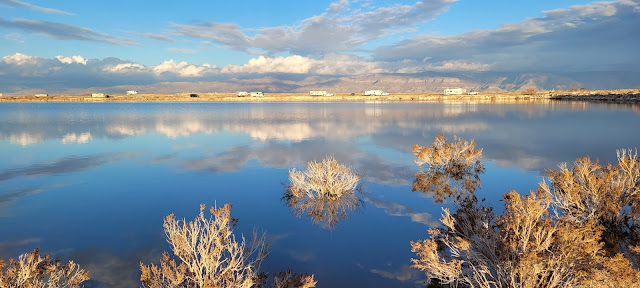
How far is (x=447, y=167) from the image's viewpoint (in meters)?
17.2

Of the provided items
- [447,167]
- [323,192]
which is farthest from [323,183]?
[447,167]

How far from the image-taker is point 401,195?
13164mm

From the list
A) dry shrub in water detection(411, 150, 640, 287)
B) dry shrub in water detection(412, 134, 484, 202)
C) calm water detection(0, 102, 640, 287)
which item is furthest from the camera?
dry shrub in water detection(412, 134, 484, 202)

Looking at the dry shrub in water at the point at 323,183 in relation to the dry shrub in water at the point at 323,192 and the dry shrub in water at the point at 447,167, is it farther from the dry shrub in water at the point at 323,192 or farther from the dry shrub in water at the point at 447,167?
the dry shrub in water at the point at 447,167

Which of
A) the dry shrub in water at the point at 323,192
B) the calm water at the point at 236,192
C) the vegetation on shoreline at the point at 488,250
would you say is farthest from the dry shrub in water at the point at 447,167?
the vegetation on shoreline at the point at 488,250

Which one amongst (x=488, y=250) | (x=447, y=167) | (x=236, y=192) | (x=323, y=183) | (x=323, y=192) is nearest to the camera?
(x=488, y=250)

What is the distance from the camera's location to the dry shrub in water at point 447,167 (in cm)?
1461

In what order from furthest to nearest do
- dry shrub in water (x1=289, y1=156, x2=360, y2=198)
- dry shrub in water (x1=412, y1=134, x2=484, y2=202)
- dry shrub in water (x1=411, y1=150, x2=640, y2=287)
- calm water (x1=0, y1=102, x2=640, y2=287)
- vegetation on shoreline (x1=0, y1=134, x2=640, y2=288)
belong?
dry shrub in water (x1=412, y1=134, x2=484, y2=202), dry shrub in water (x1=289, y1=156, x2=360, y2=198), calm water (x1=0, y1=102, x2=640, y2=287), vegetation on shoreline (x1=0, y1=134, x2=640, y2=288), dry shrub in water (x1=411, y1=150, x2=640, y2=287)

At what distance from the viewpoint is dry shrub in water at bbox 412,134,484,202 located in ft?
47.9

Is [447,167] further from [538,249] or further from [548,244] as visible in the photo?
[538,249]

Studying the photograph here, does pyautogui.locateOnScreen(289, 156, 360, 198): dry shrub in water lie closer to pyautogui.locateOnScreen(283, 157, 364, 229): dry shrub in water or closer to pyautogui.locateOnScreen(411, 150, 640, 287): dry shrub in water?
pyautogui.locateOnScreen(283, 157, 364, 229): dry shrub in water

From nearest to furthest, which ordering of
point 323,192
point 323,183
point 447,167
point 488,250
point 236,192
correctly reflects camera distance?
point 488,250 < point 323,192 < point 323,183 < point 236,192 < point 447,167

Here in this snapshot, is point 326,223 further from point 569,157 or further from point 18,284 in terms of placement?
point 569,157

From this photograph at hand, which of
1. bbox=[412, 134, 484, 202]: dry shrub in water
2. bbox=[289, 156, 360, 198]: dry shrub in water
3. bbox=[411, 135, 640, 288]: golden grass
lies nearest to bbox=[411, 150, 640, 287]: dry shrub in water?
bbox=[411, 135, 640, 288]: golden grass
